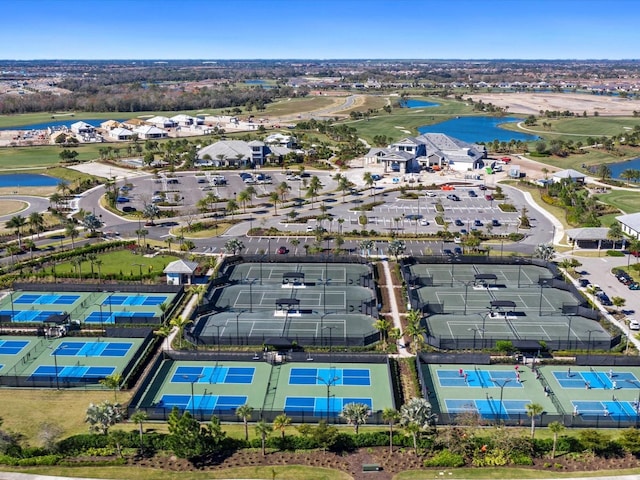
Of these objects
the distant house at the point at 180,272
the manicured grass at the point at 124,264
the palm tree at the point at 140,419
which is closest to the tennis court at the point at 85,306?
the distant house at the point at 180,272

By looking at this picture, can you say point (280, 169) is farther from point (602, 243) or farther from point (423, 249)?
point (602, 243)

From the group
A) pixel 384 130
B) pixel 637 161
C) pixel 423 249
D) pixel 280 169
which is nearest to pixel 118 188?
pixel 280 169

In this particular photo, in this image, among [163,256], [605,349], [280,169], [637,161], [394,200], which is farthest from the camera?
[637,161]

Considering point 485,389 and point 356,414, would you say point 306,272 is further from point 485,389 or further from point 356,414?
point 356,414

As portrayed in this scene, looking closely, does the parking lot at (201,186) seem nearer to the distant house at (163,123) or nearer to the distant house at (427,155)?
the distant house at (427,155)

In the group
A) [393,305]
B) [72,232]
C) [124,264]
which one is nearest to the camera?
[393,305]

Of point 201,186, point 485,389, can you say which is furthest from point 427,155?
point 485,389
